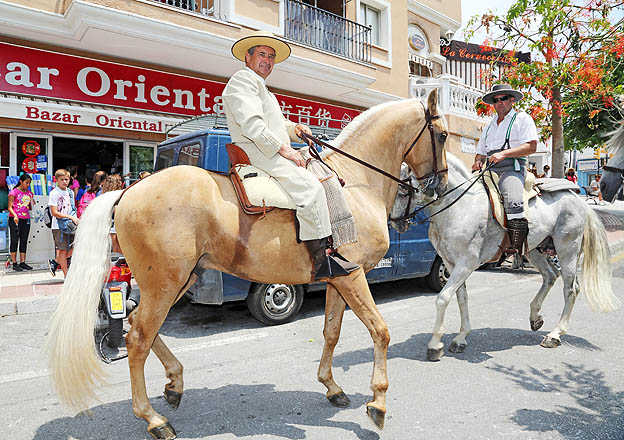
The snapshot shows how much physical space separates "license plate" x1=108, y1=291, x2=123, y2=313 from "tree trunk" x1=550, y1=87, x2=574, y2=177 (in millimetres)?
9931

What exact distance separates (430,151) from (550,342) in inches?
108

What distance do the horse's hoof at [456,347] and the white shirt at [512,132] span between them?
2292 mm

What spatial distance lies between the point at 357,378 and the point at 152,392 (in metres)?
1.76

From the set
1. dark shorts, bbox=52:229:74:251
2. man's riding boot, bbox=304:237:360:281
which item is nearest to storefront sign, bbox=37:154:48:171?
dark shorts, bbox=52:229:74:251

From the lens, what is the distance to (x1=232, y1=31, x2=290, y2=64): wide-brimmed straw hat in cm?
305

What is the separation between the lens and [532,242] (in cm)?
502

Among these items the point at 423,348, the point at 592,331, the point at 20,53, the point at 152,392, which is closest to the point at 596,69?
the point at 592,331

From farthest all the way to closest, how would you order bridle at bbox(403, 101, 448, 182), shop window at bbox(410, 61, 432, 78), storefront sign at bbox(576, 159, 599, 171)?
storefront sign at bbox(576, 159, 599, 171)
shop window at bbox(410, 61, 432, 78)
bridle at bbox(403, 101, 448, 182)

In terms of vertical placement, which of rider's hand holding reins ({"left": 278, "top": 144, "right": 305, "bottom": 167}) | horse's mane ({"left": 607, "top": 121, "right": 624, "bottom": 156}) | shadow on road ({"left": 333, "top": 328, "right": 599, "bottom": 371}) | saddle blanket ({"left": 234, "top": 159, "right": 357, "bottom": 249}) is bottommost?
shadow on road ({"left": 333, "top": 328, "right": 599, "bottom": 371})

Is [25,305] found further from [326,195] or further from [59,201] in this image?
[326,195]

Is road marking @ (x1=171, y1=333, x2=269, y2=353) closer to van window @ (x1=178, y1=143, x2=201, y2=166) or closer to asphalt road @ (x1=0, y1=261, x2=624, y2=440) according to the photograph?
asphalt road @ (x1=0, y1=261, x2=624, y2=440)

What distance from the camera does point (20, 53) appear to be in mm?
8750

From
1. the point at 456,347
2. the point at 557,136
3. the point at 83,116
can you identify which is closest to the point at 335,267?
the point at 456,347

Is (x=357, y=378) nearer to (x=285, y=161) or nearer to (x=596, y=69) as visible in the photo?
(x=285, y=161)
